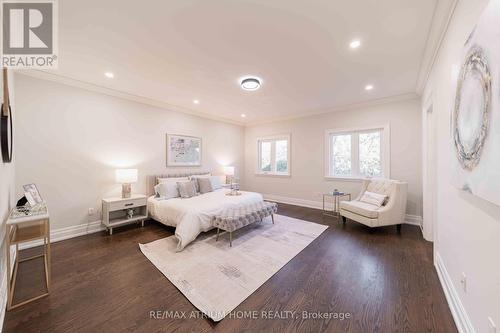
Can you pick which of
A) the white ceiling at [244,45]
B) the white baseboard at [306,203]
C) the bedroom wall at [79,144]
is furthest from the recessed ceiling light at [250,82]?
the white baseboard at [306,203]

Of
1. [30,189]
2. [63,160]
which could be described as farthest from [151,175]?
[30,189]

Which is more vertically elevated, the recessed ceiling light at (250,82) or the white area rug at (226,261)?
the recessed ceiling light at (250,82)

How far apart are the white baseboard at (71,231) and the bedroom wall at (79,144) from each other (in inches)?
2.8

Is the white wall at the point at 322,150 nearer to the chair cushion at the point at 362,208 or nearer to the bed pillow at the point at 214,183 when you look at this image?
the chair cushion at the point at 362,208

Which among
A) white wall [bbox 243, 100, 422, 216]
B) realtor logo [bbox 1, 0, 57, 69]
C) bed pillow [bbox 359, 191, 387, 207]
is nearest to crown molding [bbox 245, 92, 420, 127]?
white wall [bbox 243, 100, 422, 216]

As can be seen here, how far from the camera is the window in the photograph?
19.0 feet

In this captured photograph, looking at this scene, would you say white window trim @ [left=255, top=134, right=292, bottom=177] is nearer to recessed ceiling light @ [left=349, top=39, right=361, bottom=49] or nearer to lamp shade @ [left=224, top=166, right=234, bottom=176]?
lamp shade @ [left=224, top=166, right=234, bottom=176]

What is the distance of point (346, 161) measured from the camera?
4754 mm

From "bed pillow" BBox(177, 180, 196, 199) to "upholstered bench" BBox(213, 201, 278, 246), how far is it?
1.18 m

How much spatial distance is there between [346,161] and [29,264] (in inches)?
231

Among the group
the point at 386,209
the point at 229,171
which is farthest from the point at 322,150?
the point at 229,171

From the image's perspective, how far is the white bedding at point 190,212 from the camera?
285 cm

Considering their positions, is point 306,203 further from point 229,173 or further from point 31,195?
point 31,195

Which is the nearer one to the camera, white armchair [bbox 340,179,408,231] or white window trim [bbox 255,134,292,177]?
white armchair [bbox 340,179,408,231]
